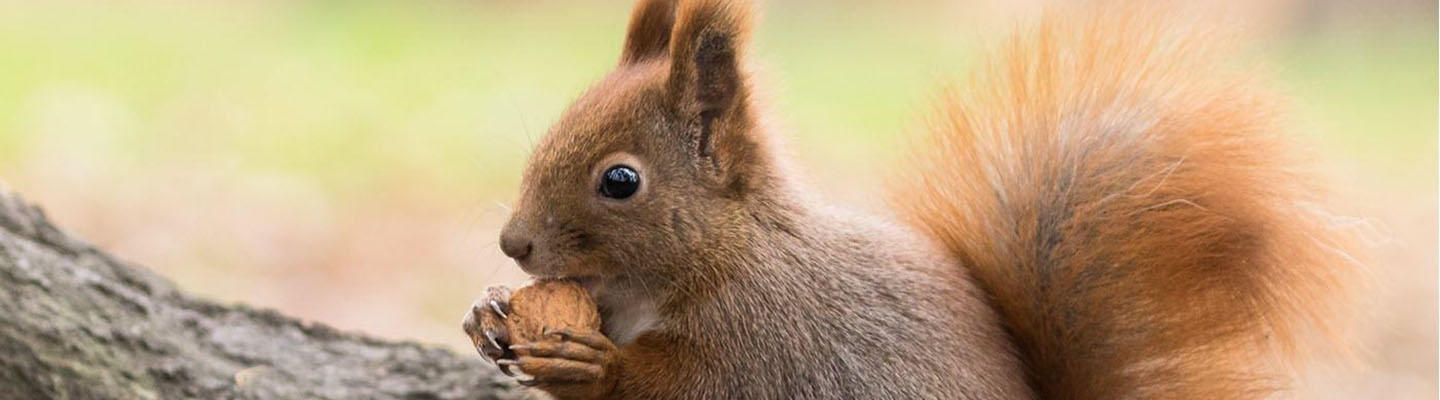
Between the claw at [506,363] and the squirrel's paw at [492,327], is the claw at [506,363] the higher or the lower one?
the lower one

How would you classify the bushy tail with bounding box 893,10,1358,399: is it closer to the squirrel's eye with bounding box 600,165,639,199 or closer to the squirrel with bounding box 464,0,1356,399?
the squirrel with bounding box 464,0,1356,399

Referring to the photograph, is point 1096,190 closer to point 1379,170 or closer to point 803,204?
point 803,204

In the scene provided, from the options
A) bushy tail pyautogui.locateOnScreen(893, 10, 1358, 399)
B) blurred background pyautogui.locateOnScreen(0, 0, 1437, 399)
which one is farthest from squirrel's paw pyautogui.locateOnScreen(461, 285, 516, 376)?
bushy tail pyautogui.locateOnScreen(893, 10, 1358, 399)

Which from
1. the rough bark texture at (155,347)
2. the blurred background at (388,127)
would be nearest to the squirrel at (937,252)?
the blurred background at (388,127)

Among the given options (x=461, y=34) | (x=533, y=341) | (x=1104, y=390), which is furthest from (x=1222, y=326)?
(x=461, y=34)

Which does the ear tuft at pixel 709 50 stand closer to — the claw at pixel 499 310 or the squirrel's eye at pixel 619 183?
the squirrel's eye at pixel 619 183

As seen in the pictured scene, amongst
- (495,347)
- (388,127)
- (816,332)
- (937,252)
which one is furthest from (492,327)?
(388,127)
